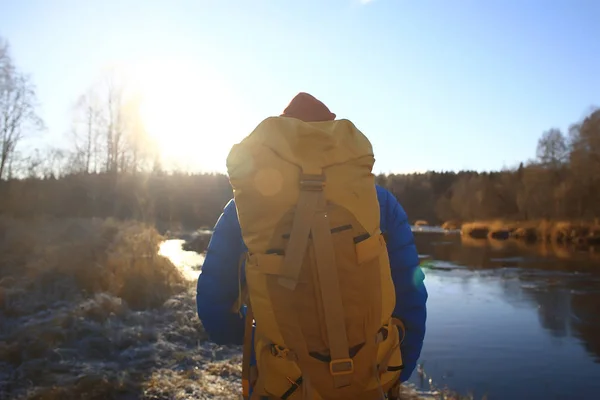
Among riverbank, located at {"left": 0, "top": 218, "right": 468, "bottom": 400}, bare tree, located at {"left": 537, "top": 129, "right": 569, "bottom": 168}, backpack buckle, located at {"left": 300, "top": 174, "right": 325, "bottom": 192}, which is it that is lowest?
riverbank, located at {"left": 0, "top": 218, "right": 468, "bottom": 400}

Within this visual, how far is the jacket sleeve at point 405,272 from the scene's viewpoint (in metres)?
1.89

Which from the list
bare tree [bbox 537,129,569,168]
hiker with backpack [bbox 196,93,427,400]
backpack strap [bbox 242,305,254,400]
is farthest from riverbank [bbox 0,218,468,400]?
bare tree [bbox 537,129,569,168]

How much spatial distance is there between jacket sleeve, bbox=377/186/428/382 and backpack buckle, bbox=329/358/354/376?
57 centimetres

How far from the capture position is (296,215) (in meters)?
1.43

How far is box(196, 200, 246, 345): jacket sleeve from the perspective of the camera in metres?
1.81

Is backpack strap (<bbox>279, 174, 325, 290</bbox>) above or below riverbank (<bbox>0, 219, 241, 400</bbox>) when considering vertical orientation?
above

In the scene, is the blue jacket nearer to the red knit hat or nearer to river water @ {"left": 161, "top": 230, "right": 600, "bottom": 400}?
the red knit hat

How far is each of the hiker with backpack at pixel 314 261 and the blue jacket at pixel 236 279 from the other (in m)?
0.29

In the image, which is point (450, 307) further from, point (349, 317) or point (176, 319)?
point (349, 317)

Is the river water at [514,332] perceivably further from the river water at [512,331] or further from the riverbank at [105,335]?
the riverbank at [105,335]

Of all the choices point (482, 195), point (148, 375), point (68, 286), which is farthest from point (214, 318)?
point (482, 195)

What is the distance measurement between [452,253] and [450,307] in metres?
14.0

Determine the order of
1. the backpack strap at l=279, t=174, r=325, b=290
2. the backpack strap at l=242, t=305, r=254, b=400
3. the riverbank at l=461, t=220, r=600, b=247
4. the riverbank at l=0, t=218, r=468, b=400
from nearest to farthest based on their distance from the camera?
the backpack strap at l=279, t=174, r=325, b=290 < the backpack strap at l=242, t=305, r=254, b=400 < the riverbank at l=0, t=218, r=468, b=400 < the riverbank at l=461, t=220, r=600, b=247

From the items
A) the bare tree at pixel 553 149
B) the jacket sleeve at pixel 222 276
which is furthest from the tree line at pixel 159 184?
the jacket sleeve at pixel 222 276
